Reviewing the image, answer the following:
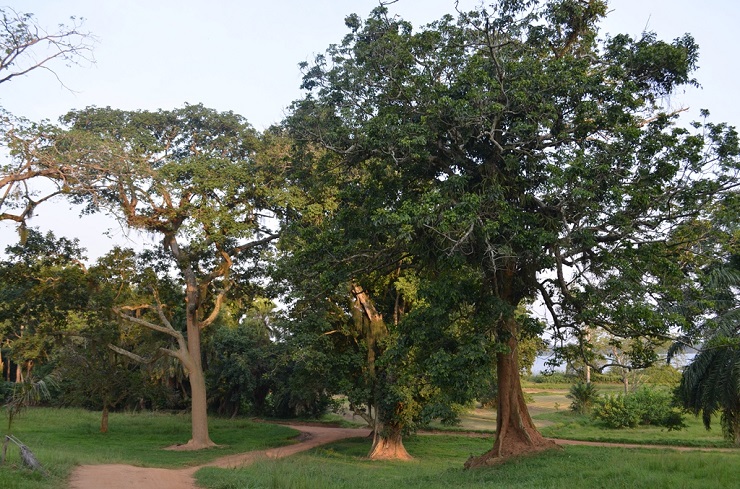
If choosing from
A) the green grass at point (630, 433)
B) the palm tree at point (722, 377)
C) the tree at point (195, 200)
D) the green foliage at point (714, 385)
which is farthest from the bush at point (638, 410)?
the tree at point (195, 200)

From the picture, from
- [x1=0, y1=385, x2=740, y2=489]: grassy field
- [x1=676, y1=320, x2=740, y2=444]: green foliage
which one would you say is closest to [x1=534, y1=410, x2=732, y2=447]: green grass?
[x1=0, y1=385, x2=740, y2=489]: grassy field

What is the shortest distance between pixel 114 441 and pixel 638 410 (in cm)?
2753

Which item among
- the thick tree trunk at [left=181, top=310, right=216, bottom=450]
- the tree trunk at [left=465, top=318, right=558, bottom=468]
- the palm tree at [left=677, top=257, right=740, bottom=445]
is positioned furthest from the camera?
the thick tree trunk at [left=181, top=310, right=216, bottom=450]

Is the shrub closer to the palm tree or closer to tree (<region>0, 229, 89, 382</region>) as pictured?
the palm tree

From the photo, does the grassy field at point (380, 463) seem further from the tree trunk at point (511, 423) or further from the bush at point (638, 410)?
the bush at point (638, 410)

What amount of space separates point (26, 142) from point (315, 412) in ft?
117

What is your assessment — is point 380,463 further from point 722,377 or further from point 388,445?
point 722,377

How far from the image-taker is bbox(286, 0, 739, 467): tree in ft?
42.3

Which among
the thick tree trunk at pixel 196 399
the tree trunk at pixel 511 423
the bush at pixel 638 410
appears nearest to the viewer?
the tree trunk at pixel 511 423

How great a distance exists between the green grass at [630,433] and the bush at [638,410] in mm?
556

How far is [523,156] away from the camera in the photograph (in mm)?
14469

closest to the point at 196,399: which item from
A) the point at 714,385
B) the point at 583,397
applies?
the point at 714,385

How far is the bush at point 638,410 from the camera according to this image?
1399 inches

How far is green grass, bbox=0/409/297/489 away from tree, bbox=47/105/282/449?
285 cm
